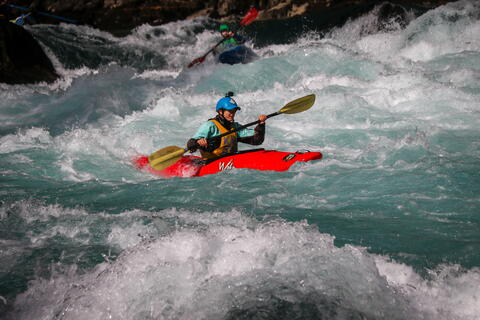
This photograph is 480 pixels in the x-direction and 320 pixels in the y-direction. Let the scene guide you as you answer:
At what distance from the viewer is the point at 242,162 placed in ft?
15.2

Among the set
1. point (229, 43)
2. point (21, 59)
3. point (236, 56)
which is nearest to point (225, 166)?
point (236, 56)

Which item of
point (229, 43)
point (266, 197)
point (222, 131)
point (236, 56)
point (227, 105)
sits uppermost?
point (227, 105)

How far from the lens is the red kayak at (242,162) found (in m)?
4.54

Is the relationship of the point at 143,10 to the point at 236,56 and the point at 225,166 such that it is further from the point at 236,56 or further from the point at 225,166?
the point at 225,166

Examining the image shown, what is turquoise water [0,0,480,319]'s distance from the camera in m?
2.29

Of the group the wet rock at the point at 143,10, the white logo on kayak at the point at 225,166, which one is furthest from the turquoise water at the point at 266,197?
the wet rock at the point at 143,10

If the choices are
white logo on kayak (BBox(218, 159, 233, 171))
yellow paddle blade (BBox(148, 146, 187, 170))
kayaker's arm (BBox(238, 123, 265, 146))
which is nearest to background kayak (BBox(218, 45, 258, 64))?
kayaker's arm (BBox(238, 123, 265, 146))

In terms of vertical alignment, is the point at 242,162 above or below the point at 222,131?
below

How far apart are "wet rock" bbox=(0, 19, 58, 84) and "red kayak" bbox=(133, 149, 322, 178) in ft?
19.8

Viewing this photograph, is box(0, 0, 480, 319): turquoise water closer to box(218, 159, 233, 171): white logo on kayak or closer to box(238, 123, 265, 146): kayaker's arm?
box(218, 159, 233, 171): white logo on kayak

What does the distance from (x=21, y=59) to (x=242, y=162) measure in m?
7.64

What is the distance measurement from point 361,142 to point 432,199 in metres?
2.20

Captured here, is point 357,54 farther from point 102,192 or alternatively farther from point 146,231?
point 146,231

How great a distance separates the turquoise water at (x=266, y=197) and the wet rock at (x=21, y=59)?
16.6 inches
